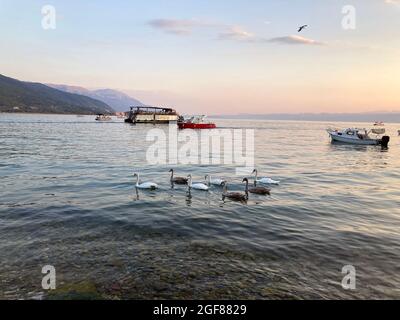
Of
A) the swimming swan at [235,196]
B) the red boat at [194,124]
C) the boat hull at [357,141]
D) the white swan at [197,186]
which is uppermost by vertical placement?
the red boat at [194,124]

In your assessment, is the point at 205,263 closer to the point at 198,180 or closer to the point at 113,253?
the point at 113,253

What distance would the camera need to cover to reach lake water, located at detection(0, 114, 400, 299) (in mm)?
11664

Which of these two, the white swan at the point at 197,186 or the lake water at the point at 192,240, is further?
the white swan at the point at 197,186

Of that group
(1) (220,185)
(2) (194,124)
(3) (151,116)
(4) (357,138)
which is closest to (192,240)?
(1) (220,185)

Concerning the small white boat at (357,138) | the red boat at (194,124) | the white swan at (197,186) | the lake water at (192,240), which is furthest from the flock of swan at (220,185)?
the red boat at (194,124)

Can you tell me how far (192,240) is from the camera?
16.1 meters

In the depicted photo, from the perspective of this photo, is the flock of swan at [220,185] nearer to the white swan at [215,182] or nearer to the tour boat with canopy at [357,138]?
the white swan at [215,182]

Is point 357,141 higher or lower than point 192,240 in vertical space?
higher

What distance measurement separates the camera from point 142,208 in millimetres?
21484

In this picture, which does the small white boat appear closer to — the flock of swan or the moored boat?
the flock of swan

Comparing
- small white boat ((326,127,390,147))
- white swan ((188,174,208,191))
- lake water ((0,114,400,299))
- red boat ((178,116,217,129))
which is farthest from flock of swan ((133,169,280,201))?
red boat ((178,116,217,129))

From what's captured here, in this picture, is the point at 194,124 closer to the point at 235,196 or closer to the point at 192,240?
the point at 235,196

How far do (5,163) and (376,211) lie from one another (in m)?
35.6

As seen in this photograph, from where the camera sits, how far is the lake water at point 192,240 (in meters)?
11.7
